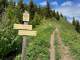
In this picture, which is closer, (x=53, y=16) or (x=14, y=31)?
(x=14, y=31)

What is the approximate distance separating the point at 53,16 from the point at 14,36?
75.9ft

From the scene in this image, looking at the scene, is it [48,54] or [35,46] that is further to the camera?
[35,46]

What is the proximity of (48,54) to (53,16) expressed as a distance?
973 inches

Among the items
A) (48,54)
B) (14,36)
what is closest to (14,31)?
(14,36)

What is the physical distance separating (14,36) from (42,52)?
276cm

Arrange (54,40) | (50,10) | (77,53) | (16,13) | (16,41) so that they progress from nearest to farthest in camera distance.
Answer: (77,53), (16,41), (54,40), (16,13), (50,10)

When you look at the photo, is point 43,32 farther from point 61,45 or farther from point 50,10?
point 50,10

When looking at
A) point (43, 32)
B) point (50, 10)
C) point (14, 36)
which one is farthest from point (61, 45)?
point (50, 10)

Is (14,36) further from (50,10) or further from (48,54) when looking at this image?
(50,10)

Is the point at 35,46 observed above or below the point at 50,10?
below

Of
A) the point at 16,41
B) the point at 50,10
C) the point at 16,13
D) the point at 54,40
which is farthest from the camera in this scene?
the point at 50,10

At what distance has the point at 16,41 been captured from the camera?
1014 inches

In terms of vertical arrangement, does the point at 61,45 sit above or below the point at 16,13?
below

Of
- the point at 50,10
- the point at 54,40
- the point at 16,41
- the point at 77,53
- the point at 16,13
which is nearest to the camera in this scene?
the point at 77,53
